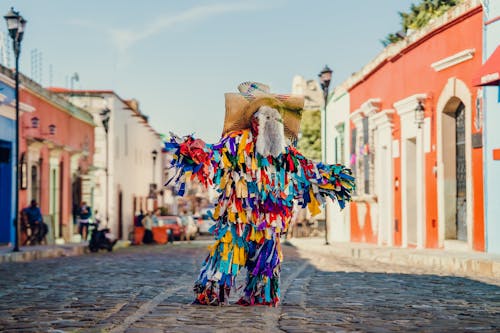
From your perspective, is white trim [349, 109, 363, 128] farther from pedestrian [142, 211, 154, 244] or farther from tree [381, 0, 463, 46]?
pedestrian [142, 211, 154, 244]

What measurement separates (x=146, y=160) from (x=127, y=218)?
493 inches

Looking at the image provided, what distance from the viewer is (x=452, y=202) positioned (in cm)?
2023

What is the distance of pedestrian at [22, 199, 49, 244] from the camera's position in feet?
91.0

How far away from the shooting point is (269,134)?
8.20 metres

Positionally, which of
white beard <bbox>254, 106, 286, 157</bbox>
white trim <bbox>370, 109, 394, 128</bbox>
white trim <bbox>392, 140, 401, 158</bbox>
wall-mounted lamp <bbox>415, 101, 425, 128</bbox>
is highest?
white trim <bbox>370, 109, 394, 128</bbox>

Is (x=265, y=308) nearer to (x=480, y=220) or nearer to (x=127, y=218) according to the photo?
(x=480, y=220)

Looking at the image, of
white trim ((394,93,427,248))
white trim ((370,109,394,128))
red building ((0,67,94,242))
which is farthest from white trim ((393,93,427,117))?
red building ((0,67,94,242))

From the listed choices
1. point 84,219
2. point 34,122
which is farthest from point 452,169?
point 84,219

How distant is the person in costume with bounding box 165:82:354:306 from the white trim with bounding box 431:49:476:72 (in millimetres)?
10937

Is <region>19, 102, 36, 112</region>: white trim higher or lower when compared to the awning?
higher

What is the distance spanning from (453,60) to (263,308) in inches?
499

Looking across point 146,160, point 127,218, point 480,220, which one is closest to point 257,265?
point 480,220

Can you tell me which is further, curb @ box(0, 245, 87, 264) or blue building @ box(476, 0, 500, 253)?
curb @ box(0, 245, 87, 264)

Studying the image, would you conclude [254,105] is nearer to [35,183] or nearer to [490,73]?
[490,73]
